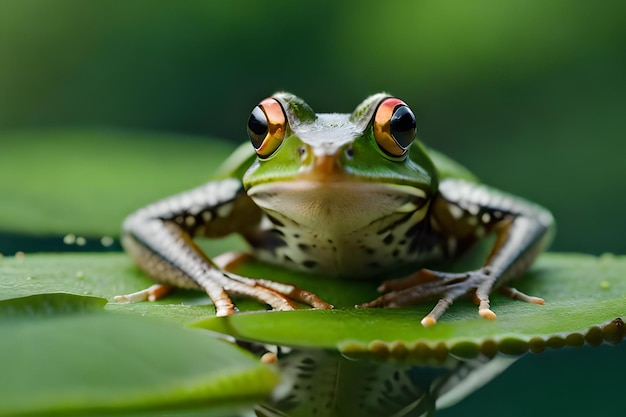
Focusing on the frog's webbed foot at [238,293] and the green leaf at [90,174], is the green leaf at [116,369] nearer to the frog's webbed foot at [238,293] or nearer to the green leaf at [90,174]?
the frog's webbed foot at [238,293]

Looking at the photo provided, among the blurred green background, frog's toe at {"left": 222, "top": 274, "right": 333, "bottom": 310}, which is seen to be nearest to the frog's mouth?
frog's toe at {"left": 222, "top": 274, "right": 333, "bottom": 310}

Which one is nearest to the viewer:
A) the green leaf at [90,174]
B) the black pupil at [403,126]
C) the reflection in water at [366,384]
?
the reflection in water at [366,384]

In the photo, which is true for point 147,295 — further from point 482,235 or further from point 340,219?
point 482,235

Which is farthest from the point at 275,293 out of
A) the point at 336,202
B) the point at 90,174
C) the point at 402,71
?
the point at 402,71

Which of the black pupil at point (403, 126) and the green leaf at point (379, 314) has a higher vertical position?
the black pupil at point (403, 126)

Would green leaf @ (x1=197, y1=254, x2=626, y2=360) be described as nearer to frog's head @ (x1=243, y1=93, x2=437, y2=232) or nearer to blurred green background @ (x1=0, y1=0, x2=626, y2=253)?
frog's head @ (x1=243, y1=93, x2=437, y2=232)

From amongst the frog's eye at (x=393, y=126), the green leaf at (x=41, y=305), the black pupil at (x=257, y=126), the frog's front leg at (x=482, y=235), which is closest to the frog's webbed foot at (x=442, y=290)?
the frog's front leg at (x=482, y=235)

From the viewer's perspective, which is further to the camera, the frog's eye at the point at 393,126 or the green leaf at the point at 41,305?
the frog's eye at the point at 393,126

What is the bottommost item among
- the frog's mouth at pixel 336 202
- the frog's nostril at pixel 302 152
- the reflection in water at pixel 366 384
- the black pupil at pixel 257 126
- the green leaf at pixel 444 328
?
the reflection in water at pixel 366 384
